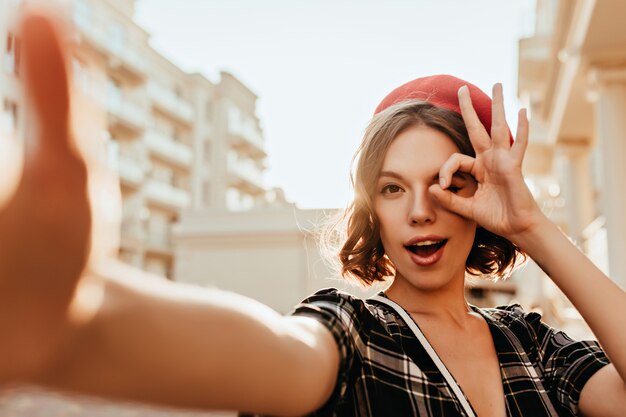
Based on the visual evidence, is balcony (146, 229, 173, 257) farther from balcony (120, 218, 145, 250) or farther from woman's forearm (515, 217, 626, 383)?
woman's forearm (515, 217, 626, 383)

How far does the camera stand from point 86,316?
0.51 m

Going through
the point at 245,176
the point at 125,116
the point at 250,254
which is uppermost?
the point at 245,176

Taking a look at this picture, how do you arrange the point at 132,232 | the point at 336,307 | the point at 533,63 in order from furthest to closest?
the point at 132,232 → the point at 533,63 → the point at 336,307

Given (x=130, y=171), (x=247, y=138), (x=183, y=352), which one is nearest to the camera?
(x=183, y=352)

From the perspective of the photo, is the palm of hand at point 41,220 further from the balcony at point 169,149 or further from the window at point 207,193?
the window at point 207,193

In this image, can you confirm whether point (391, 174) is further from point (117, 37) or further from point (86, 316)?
point (117, 37)

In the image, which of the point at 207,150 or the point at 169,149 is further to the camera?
the point at 207,150

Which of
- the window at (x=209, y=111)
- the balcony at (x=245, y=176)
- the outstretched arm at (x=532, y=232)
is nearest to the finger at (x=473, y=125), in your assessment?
the outstretched arm at (x=532, y=232)

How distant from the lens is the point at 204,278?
18656mm

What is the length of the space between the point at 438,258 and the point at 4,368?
0.97m

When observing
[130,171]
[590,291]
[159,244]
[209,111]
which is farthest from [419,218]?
[209,111]

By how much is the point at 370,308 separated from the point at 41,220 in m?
0.84

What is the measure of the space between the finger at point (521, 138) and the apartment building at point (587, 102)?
4417mm

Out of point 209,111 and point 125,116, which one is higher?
point 209,111
